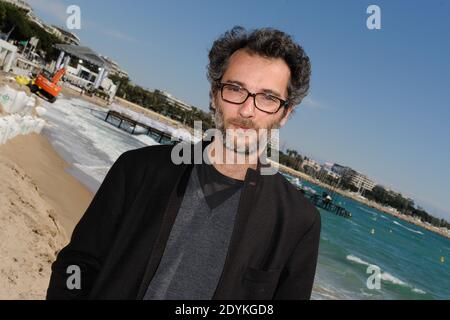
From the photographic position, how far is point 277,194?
1899 millimetres

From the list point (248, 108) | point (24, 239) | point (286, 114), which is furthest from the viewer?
point (24, 239)

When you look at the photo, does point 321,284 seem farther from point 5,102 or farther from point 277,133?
point 277,133

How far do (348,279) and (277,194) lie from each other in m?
22.6

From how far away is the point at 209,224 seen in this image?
175cm

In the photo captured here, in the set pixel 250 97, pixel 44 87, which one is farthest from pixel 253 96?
pixel 44 87

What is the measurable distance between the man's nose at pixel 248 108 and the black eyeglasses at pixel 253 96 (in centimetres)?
1

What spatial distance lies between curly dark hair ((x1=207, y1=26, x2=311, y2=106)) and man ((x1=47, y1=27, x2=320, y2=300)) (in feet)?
0.03

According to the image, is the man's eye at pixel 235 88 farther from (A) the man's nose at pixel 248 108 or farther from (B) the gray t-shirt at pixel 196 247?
(B) the gray t-shirt at pixel 196 247

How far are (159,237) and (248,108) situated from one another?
77cm

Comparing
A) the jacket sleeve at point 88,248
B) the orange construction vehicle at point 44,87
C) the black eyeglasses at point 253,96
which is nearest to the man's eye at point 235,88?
the black eyeglasses at point 253,96

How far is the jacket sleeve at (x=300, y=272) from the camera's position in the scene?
5.96 ft

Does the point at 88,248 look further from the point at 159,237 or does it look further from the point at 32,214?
the point at 32,214

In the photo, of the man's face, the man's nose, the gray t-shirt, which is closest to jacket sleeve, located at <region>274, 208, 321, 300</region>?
the gray t-shirt
